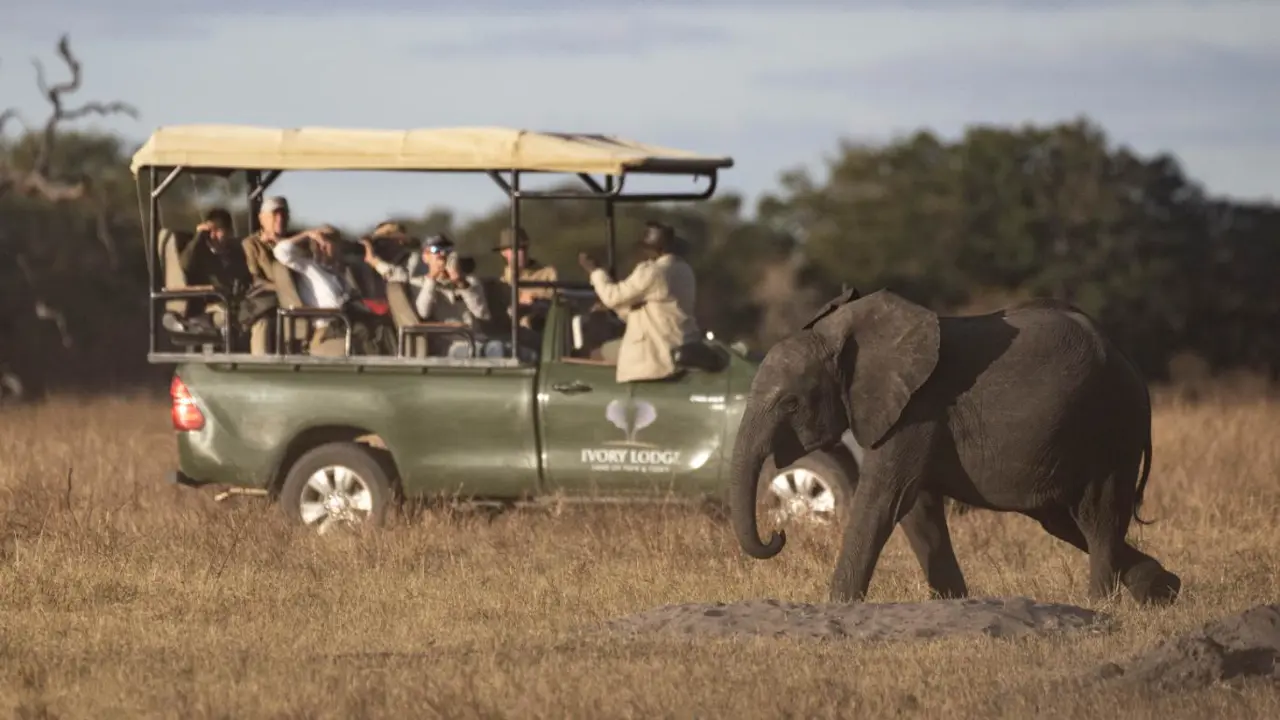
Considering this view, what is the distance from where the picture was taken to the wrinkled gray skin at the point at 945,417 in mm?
12086

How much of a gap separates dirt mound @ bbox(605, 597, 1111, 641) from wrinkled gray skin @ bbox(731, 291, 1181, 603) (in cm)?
73

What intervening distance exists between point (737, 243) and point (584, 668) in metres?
47.0

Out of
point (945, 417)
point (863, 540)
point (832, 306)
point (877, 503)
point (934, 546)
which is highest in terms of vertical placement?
point (832, 306)

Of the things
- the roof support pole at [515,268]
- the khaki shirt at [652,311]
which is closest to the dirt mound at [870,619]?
the khaki shirt at [652,311]

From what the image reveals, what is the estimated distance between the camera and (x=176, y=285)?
1630cm

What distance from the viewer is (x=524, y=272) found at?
1802 centimetres

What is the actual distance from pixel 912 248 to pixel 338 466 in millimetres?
35687

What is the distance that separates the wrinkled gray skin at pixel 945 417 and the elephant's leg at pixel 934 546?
226 millimetres

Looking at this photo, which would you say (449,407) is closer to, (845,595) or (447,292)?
(447,292)

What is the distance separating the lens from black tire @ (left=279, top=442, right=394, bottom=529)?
1565 cm

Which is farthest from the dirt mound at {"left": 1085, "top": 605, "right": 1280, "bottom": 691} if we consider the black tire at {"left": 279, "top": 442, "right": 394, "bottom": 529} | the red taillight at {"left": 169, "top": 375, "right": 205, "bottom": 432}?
the red taillight at {"left": 169, "top": 375, "right": 205, "bottom": 432}

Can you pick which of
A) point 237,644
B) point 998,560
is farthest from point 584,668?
point 998,560

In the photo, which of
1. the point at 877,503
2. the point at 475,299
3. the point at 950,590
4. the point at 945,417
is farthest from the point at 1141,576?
the point at 475,299

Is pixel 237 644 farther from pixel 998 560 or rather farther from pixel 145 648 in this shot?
pixel 998 560
